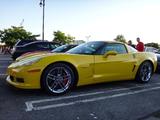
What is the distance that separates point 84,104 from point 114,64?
72.4 inches

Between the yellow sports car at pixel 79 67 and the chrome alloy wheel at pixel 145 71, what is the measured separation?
0.03 m

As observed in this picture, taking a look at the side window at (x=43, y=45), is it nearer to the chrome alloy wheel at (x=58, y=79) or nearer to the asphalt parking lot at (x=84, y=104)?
the asphalt parking lot at (x=84, y=104)

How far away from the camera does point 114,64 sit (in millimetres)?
6609

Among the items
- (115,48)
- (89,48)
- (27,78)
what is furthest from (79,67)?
(115,48)

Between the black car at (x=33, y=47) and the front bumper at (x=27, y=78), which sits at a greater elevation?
the black car at (x=33, y=47)

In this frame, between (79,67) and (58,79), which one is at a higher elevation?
(79,67)

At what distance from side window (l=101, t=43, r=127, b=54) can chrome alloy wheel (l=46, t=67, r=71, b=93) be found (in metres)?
1.20

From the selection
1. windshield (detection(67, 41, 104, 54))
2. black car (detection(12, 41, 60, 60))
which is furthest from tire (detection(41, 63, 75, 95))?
black car (detection(12, 41, 60, 60))

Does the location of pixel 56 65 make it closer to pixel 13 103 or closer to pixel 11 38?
pixel 13 103

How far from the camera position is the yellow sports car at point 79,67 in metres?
5.52

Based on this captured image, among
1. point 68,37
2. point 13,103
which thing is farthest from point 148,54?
point 68,37

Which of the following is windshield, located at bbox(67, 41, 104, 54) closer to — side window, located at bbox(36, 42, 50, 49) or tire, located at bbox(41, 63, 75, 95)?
tire, located at bbox(41, 63, 75, 95)

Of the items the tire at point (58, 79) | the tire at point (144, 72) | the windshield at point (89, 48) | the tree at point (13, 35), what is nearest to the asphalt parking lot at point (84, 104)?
the tire at point (58, 79)

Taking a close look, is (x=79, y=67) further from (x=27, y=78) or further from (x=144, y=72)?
(x=144, y=72)
